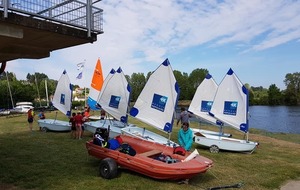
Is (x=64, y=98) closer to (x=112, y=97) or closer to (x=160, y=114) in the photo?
(x=112, y=97)

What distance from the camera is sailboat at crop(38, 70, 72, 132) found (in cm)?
1816

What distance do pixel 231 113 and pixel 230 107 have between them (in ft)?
0.94

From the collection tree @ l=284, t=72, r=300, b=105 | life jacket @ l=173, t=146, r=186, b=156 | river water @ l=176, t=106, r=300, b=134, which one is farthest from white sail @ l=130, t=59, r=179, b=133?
tree @ l=284, t=72, r=300, b=105

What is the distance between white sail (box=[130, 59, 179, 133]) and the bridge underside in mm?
4509

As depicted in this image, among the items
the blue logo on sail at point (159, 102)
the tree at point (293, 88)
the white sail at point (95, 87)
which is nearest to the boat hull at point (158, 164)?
the blue logo on sail at point (159, 102)

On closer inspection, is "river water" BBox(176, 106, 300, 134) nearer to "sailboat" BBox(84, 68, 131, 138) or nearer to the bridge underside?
"sailboat" BBox(84, 68, 131, 138)

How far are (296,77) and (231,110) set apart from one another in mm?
85271

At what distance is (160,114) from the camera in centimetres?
1195

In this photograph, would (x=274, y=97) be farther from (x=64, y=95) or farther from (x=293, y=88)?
(x=64, y=95)

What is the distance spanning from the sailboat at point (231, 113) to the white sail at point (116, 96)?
4485 mm

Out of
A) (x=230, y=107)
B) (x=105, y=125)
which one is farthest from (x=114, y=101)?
(x=230, y=107)

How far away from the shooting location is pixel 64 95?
62.3 ft

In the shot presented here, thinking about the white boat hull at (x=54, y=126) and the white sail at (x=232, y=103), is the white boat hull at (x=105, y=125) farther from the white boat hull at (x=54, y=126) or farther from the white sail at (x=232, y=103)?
the white sail at (x=232, y=103)

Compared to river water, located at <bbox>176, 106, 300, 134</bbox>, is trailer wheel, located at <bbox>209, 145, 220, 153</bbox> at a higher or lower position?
higher
